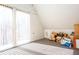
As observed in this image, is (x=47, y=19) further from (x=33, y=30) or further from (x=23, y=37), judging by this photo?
(x=23, y=37)

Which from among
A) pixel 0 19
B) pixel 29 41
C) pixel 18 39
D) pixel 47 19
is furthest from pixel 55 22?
pixel 0 19

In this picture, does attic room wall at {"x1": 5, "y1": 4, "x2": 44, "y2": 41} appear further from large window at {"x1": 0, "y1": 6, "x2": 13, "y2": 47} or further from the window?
large window at {"x1": 0, "y1": 6, "x2": 13, "y2": 47}

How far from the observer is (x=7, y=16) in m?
4.28

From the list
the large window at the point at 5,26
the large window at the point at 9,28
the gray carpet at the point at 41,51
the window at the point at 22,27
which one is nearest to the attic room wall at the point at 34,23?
the window at the point at 22,27

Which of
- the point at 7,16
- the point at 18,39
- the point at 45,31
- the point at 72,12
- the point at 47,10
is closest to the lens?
the point at 7,16

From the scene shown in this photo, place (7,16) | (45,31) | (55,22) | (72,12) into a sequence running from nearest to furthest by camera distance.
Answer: (7,16), (72,12), (55,22), (45,31)

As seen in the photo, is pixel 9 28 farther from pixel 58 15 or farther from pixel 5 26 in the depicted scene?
pixel 58 15

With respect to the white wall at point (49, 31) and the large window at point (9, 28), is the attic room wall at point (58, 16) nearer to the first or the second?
the white wall at point (49, 31)

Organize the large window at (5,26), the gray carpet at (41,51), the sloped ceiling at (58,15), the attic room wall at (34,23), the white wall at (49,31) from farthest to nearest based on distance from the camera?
the white wall at (49,31)
the attic room wall at (34,23)
the sloped ceiling at (58,15)
the large window at (5,26)
the gray carpet at (41,51)

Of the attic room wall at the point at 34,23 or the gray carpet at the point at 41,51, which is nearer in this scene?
the gray carpet at the point at 41,51

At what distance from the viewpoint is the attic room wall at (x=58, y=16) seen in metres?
5.27

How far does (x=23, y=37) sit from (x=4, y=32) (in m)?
1.37

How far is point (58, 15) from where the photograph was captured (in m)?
5.81

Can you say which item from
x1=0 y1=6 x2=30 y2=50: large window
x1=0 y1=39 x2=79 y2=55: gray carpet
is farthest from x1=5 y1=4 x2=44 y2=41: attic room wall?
x1=0 y1=39 x2=79 y2=55: gray carpet
